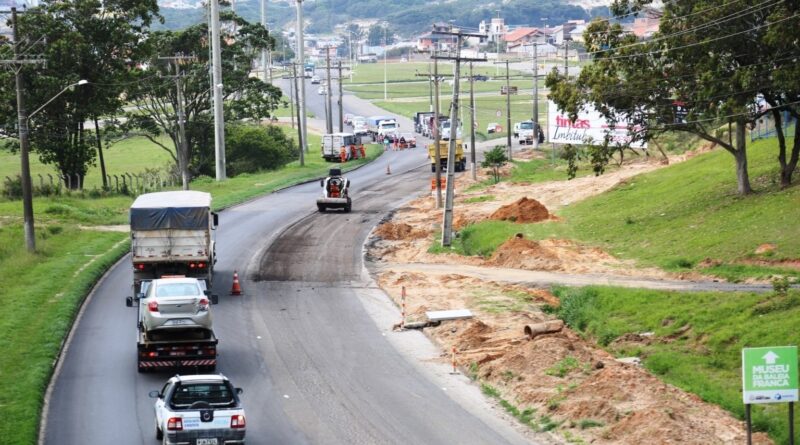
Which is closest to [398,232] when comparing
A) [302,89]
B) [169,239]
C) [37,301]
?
[169,239]

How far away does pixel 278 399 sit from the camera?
28.9m

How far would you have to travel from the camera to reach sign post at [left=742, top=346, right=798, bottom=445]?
20.8 m

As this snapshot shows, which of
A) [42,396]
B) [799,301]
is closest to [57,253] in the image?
[42,396]

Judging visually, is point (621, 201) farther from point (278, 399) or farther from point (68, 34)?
point (68, 34)

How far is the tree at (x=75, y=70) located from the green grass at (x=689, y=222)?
35.1m

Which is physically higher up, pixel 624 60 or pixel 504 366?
pixel 624 60

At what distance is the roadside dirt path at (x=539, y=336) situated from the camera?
2577cm

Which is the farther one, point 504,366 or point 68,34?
point 68,34

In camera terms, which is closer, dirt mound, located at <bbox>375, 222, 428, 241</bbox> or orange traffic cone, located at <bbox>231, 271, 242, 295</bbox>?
orange traffic cone, located at <bbox>231, 271, 242, 295</bbox>

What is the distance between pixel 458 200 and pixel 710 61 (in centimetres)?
2726

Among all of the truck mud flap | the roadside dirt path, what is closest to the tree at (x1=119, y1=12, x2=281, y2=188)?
the roadside dirt path

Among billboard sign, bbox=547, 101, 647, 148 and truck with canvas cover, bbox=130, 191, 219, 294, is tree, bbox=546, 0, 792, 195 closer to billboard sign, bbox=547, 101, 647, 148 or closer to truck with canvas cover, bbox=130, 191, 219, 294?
truck with canvas cover, bbox=130, 191, 219, 294

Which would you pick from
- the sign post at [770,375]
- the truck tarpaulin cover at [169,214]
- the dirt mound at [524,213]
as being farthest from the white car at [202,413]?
the dirt mound at [524,213]

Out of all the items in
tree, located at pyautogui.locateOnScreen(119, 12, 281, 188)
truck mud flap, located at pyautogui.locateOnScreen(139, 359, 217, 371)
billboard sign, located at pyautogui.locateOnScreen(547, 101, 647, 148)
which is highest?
tree, located at pyautogui.locateOnScreen(119, 12, 281, 188)
